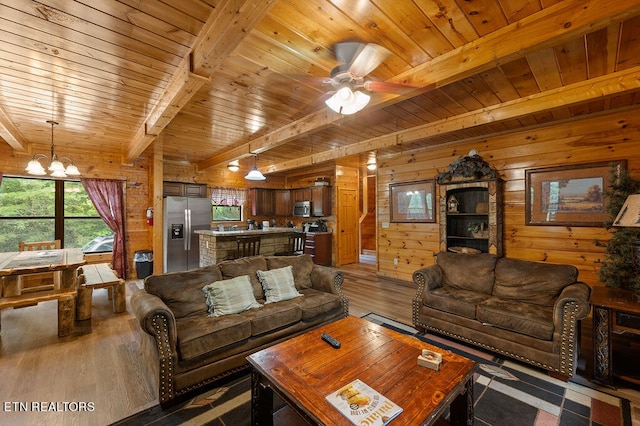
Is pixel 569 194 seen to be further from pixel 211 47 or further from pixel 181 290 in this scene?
pixel 181 290

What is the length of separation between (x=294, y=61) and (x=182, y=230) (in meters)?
5.06

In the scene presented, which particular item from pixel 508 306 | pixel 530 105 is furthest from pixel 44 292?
pixel 530 105

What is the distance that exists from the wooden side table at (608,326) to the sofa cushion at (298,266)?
275 cm

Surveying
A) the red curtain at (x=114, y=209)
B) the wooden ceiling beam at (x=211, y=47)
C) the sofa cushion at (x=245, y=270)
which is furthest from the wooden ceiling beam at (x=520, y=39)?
the red curtain at (x=114, y=209)

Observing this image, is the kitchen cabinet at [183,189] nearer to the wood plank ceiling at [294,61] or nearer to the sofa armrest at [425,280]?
the wood plank ceiling at [294,61]

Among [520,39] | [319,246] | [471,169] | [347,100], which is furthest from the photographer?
[319,246]

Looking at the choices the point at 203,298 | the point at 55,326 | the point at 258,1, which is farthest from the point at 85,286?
the point at 258,1

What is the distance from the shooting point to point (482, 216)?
4.42 m

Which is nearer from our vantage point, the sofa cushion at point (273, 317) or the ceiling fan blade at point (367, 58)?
the ceiling fan blade at point (367, 58)

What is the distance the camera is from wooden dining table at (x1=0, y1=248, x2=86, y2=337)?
9.59ft

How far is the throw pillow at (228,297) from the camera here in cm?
258

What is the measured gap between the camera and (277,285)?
3.04m

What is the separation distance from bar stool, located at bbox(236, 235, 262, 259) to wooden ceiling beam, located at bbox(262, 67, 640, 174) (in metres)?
2.79

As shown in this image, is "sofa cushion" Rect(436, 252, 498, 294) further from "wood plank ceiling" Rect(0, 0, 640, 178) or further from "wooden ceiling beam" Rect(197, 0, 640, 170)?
"wooden ceiling beam" Rect(197, 0, 640, 170)
